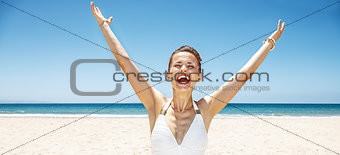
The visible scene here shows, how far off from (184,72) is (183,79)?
54mm

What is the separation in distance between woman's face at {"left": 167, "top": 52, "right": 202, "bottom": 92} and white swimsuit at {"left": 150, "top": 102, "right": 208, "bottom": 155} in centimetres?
28

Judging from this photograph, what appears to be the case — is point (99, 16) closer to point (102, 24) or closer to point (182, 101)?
point (102, 24)

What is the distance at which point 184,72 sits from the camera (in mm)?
1738

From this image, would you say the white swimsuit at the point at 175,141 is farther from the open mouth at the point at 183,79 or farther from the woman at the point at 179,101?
the open mouth at the point at 183,79

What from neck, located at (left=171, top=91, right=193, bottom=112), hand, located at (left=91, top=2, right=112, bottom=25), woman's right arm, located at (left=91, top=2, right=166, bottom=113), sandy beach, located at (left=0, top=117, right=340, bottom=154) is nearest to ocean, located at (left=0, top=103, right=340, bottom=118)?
sandy beach, located at (left=0, top=117, right=340, bottom=154)

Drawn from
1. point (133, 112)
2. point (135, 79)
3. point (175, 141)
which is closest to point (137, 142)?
point (135, 79)

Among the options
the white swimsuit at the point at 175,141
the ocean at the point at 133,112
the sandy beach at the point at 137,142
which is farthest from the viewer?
the ocean at the point at 133,112

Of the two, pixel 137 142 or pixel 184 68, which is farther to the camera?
pixel 137 142

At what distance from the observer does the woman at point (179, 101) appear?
164cm

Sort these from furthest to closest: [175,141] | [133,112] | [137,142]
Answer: [133,112], [137,142], [175,141]

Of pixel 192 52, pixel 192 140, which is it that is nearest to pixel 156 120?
pixel 192 140

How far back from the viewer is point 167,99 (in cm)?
199

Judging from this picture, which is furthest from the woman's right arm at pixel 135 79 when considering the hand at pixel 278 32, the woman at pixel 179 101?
the hand at pixel 278 32

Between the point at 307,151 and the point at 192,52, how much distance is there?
7.35 meters
